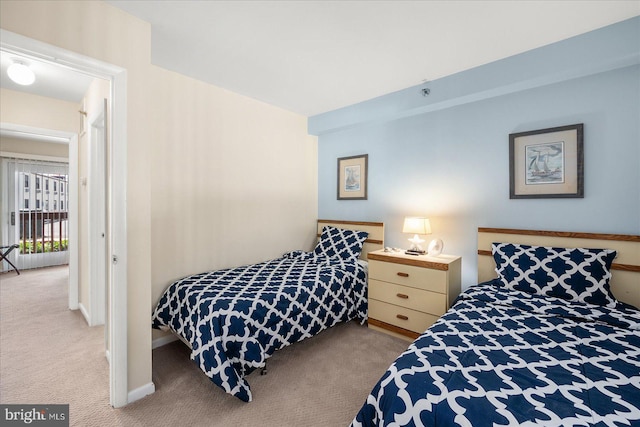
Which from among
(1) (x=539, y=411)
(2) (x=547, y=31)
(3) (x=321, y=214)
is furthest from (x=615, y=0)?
(3) (x=321, y=214)

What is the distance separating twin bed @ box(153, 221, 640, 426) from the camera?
104 cm

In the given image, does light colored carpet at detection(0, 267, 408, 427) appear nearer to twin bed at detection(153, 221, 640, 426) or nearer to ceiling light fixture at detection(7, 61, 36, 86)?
twin bed at detection(153, 221, 640, 426)

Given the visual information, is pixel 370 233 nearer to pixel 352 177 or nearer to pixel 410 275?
pixel 352 177

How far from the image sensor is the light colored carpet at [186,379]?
5.64 feet

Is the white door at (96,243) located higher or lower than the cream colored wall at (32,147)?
lower

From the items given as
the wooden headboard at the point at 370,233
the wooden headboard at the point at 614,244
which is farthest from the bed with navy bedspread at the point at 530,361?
the wooden headboard at the point at 370,233

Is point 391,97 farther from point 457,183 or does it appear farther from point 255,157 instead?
point 255,157

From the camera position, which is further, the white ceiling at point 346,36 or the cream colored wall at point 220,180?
the cream colored wall at point 220,180

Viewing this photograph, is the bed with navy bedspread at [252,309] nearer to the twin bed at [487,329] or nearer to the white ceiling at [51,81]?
the twin bed at [487,329]

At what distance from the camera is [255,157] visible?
3.38m

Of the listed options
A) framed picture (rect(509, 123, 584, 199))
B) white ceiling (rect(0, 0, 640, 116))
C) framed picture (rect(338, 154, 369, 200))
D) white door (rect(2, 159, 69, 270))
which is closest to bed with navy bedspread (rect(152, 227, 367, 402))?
framed picture (rect(338, 154, 369, 200))

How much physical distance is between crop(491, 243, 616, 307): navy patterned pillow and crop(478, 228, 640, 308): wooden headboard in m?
0.12

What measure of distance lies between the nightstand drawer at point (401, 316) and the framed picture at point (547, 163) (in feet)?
4.55

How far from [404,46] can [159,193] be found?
8.07ft
